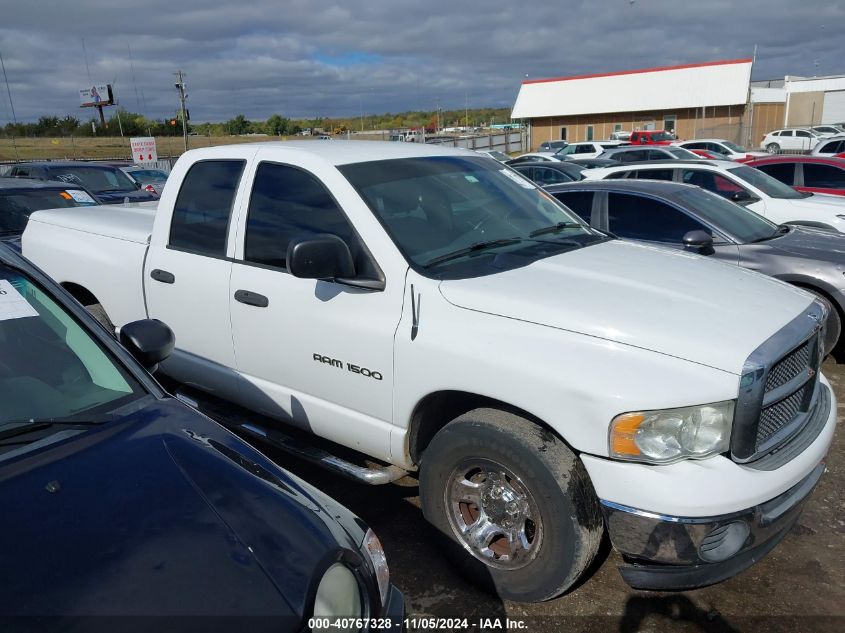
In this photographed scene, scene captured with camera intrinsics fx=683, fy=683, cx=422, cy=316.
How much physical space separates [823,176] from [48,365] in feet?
42.7

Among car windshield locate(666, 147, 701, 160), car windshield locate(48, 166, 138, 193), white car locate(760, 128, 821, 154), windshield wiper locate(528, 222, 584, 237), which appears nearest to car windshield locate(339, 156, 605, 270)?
windshield wiper locate(528, 222, 584, 237)

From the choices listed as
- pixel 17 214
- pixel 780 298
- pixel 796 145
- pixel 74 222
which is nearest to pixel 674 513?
pixel 780 298

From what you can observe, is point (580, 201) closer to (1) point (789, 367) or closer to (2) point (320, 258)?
(1) point (789, 367)

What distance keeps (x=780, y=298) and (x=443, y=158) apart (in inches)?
79.7

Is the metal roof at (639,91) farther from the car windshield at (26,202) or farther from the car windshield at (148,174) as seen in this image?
the car windshield at (26,202)

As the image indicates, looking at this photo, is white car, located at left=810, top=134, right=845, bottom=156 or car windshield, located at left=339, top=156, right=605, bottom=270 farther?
white car, located at left=810, top=134, right=845, bottom=156

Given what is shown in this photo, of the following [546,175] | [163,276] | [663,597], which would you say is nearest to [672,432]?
[663,597]

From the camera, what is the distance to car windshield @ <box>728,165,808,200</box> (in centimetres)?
967

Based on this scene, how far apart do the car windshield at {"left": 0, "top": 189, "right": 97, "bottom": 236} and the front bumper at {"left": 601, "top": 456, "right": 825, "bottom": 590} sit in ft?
24.2

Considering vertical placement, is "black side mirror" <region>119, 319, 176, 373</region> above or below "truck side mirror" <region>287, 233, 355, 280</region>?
below

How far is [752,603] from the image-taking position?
306 centimetres

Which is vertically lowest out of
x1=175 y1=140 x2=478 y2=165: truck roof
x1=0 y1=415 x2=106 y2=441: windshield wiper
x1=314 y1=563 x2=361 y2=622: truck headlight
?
x1=314 y1=563 x2=361 y2=622: truck headlight

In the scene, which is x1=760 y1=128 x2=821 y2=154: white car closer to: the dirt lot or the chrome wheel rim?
the dirt lot

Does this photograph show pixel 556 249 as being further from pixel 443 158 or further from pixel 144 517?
pixel 144 517
